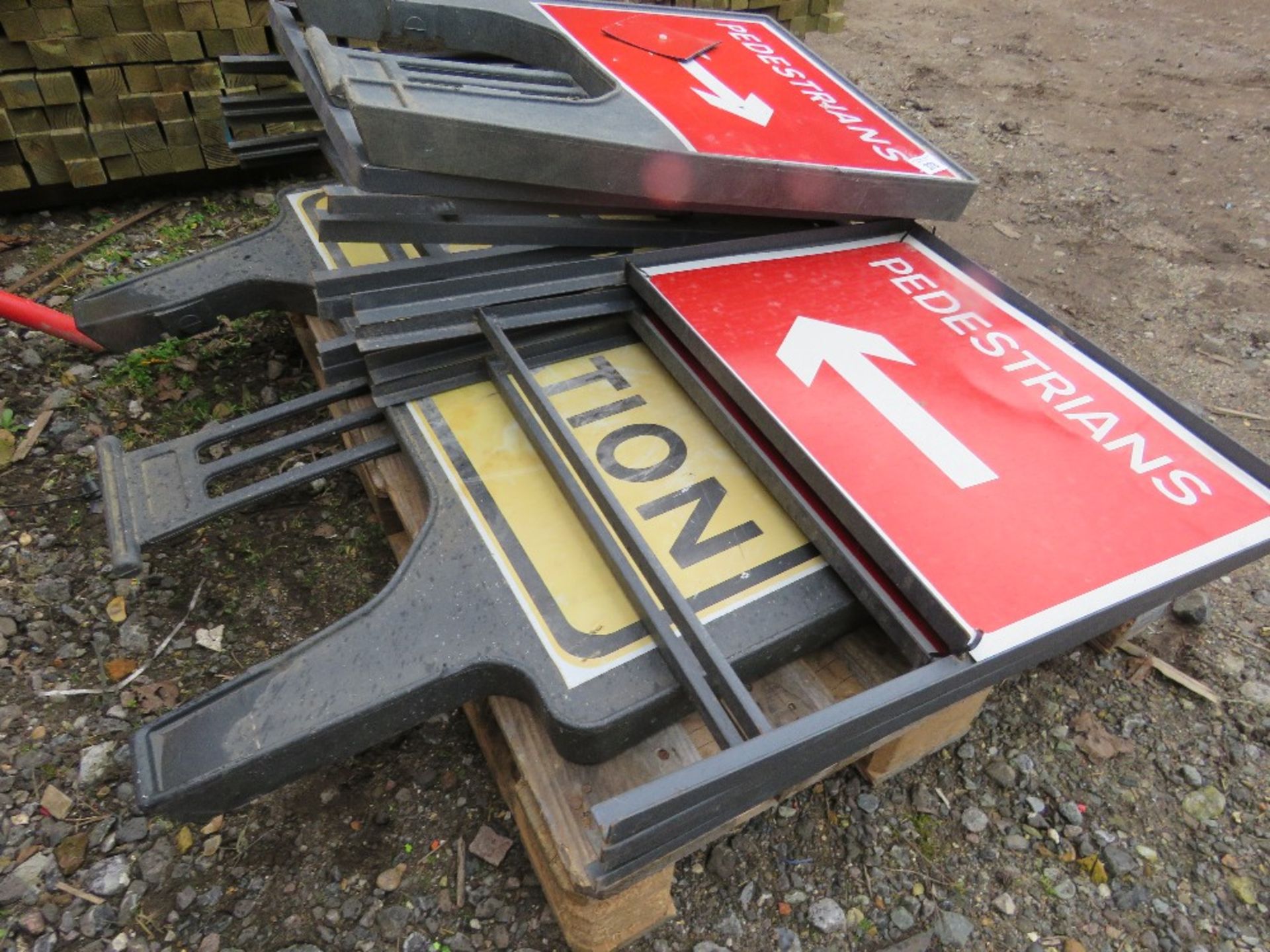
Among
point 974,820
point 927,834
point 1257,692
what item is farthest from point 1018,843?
point 1257,692

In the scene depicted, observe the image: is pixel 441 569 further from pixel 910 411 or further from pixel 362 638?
pixel 910 411

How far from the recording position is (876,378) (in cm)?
204

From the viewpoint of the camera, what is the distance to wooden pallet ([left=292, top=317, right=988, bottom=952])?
1.55 meters

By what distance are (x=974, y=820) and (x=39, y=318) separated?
3001mm

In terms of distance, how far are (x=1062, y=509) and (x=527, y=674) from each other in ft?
3.83

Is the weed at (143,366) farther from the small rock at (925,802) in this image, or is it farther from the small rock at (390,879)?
the small rock at (925,802)

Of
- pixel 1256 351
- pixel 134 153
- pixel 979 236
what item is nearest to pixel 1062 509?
pixel 1256 351

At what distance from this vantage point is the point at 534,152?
188cm

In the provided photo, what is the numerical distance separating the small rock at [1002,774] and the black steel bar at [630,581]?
0.93 meters

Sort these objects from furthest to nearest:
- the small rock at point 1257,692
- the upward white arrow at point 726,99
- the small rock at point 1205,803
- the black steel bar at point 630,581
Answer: the upward white arrow at point 726,99 → the small rock at point 1257,692 → the small rock at point 1205,803 → the black steel bar at point 630,581

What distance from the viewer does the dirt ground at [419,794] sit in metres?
1.80

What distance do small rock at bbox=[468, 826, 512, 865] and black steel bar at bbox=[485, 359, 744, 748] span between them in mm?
614

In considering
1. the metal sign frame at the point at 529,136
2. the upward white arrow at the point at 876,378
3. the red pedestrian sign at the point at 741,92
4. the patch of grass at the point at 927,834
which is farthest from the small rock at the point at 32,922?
the red pedestrian sign at the point at 741,92

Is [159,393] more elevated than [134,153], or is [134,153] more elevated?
[134,153]
